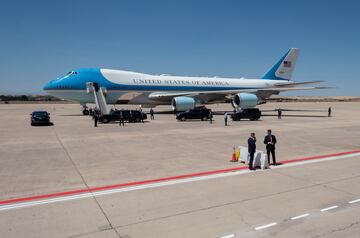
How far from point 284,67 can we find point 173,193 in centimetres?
4689

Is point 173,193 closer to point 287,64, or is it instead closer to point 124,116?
point 124,116

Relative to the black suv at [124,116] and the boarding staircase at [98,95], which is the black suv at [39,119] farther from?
the boarding staircase at [98,95]

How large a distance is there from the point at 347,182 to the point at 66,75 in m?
34.1

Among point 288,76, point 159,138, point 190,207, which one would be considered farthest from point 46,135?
point 288,76

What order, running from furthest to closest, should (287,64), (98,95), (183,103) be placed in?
(287,64)
(183,103)
(98,95)

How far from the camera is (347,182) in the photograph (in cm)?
1011

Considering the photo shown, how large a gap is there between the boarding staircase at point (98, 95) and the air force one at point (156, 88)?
0.18m

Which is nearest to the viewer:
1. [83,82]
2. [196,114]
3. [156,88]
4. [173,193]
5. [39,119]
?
[173,193]

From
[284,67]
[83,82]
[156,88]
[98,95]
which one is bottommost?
[98,95]

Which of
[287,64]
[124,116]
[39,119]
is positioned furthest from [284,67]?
[39,119]

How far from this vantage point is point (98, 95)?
33.8 metres

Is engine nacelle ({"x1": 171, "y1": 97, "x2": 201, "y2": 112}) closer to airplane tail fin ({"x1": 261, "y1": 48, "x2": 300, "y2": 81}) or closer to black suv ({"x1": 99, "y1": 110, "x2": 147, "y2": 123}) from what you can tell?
black suv ({"x1": 99, "y1": 110, "x2": 147, "y2": 123})

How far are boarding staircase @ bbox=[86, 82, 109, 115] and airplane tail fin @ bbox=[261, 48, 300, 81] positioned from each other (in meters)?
30.0

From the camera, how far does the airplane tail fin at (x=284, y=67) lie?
49737mm
